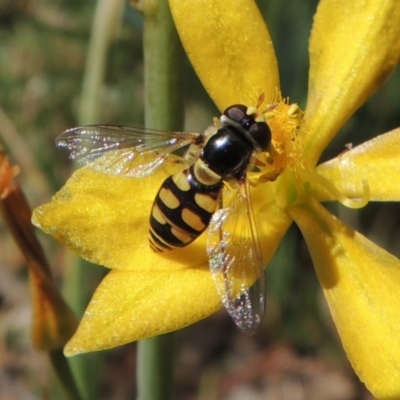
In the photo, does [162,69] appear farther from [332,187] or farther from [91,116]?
[91,116]

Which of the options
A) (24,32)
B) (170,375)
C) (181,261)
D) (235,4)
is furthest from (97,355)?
(24,32)

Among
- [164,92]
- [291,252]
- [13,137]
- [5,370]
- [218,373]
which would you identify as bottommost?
[218,373]

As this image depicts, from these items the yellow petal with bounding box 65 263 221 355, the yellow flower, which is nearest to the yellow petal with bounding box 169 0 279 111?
the yellow flower

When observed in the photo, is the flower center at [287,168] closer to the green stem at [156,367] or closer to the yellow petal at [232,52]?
the yellow petal at [232,52]

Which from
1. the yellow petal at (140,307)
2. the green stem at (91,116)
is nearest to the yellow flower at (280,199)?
the yellow petal at (140,307)

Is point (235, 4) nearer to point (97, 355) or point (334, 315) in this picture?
point (334, 315)
